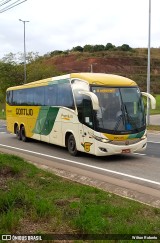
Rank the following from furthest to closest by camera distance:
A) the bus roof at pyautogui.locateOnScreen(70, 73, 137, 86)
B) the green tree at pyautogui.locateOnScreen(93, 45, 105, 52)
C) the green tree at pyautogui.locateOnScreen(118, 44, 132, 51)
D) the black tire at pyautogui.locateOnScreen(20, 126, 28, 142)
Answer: the green tree at pyautogui.locateOnScreen(118, 44, 132, 51), the green tree at pyautogui.locateOnScreen(93, 45, 105, 52), the black tire at pyautogui.locateOnScreen(20, 126, 28, 142), the bus roof at pyautogui.locateOnScreen(70, 73, 137, 86)

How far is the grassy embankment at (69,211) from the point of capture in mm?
5547

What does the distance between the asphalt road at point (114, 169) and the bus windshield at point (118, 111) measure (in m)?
1.15

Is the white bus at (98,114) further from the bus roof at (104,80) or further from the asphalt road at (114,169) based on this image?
the asphalt road at (114,169)

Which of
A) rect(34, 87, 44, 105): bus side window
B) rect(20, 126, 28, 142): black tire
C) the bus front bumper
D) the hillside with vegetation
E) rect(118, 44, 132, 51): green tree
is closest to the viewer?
the bus front bumper

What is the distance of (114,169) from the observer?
1135cm

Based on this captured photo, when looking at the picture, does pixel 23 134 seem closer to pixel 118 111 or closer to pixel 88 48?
pixel 118 111

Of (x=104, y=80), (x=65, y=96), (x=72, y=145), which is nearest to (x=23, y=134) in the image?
(x=65, y=96)

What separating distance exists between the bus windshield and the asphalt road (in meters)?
1.15

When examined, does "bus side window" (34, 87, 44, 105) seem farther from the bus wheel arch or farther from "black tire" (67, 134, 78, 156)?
"black tire" (67, 134, 78, 156)

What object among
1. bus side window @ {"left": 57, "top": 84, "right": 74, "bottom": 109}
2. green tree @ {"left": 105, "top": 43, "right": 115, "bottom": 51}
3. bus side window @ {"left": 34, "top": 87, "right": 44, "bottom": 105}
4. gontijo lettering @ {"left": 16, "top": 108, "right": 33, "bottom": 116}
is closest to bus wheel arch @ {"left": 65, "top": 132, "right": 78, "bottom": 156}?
bus side window @ {"left": 57, "top": 84, "right": 74, "bottom": 109}

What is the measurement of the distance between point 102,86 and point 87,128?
1.51 meters

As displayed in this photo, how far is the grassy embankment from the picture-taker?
5.55 metres

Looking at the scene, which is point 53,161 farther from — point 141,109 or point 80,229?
point 80,229

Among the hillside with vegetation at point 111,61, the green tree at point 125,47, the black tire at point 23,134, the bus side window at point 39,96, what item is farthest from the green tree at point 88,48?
the bus side window at point 39,96
